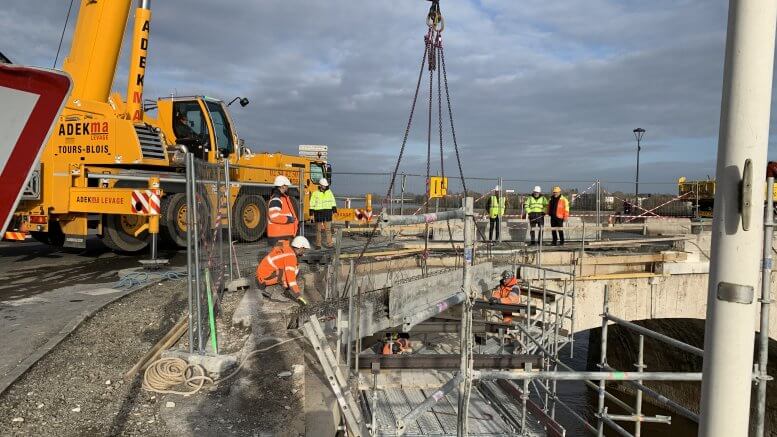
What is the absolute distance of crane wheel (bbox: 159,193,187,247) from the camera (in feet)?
36.0

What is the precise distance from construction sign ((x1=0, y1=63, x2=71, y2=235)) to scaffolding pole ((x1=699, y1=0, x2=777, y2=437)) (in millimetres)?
1955

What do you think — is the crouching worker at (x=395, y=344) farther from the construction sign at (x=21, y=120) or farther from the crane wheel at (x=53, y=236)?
the crane wheel at (x=53, y=236)

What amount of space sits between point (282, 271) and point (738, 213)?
6444mm

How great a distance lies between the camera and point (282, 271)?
7438 millimetres

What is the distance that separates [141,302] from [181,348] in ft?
7.54

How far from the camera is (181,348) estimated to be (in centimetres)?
525

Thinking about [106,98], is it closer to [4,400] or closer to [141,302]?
[141,302]

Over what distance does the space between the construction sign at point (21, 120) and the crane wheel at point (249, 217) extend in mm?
10876

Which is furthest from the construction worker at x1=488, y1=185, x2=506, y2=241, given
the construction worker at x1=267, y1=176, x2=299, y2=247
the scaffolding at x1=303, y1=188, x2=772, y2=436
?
the construction worker at x1=267, y1=176, x2=299, y2=247

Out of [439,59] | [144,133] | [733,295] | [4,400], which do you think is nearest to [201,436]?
[4,400]

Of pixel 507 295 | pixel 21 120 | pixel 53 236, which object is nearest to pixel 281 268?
pixel 507 295

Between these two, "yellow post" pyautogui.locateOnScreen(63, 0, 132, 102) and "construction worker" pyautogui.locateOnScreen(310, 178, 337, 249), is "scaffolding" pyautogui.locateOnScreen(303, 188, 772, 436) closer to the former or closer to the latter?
"construction worker" pyautogui.locateOnScreen(310, 178, 337, 249)

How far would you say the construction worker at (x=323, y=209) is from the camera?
40.0 feet

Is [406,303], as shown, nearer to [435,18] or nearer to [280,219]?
[280,219]
